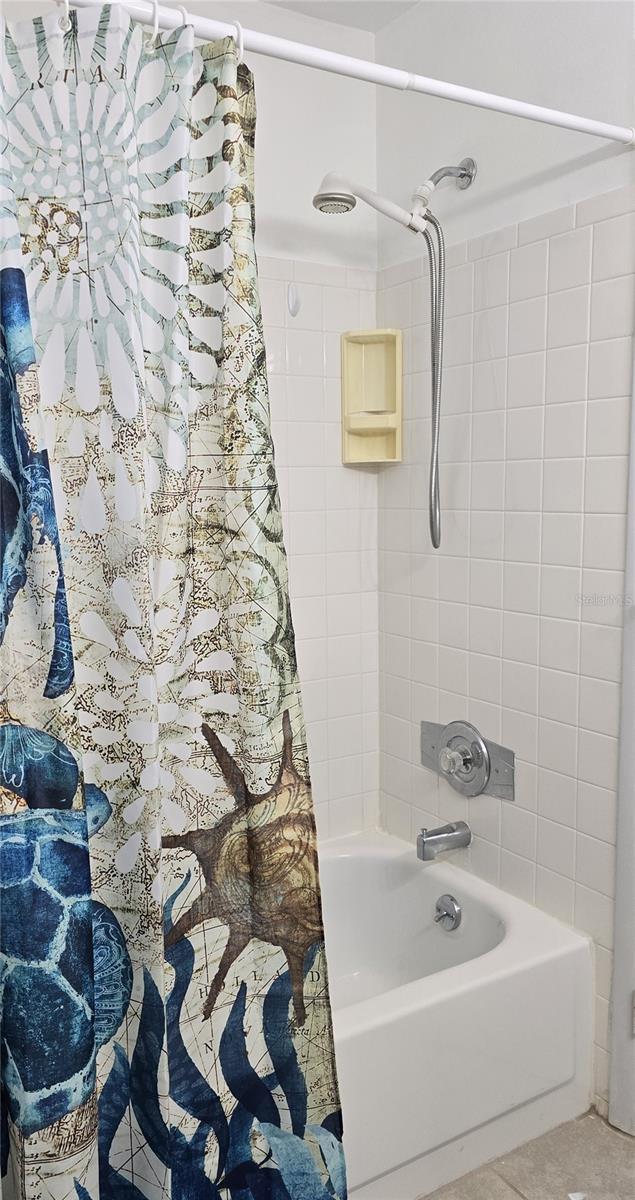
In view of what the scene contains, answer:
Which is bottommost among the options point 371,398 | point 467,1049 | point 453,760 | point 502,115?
point 467,1049

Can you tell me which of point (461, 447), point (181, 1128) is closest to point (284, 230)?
point (461, 447)

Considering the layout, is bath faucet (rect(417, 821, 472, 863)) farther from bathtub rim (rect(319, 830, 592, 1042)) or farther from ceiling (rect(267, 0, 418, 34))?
ceiling (rect(267, 0, 418, 34))

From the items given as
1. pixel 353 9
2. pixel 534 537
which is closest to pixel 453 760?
pixel 534 537

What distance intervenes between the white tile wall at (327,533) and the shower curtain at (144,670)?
3.54ft

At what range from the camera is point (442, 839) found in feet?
6.68

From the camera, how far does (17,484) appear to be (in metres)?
1.00

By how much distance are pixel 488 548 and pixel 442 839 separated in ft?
2.26

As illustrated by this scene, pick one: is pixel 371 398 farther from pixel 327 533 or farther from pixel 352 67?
pixel 352 67

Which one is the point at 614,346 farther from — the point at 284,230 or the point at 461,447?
the point at 284,230

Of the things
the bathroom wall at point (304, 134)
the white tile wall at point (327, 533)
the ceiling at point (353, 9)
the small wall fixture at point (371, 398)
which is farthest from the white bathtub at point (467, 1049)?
the ceiling at point (353, 9)

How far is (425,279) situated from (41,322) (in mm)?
1360

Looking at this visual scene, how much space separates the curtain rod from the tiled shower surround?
0.58 feet

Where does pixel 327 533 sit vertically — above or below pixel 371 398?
below

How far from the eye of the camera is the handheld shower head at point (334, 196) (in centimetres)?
183
